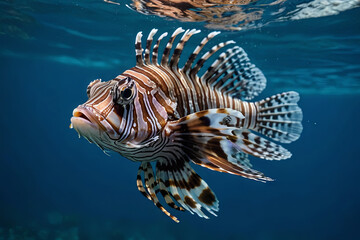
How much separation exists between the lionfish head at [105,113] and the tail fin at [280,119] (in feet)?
5.66

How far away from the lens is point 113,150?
2.25 meters

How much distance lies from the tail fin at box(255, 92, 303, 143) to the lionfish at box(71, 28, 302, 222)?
0.25 metres

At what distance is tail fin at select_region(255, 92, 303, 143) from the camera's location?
128 inches

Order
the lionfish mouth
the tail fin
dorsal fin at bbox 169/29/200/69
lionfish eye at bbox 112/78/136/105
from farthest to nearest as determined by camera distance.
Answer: the tail fin
dorsal fin at bbox 169/29/200/69
lionfish eye at bbox 112/78/136/105
the lionfish mouth

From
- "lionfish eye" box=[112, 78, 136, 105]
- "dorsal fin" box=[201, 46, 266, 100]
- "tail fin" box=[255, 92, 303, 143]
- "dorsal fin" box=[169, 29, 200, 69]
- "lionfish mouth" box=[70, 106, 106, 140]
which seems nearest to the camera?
"lionfish mouth" box=[70, 106, 106, 140]

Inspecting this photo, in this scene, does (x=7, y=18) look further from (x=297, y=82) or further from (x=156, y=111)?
(x=297, y=82)

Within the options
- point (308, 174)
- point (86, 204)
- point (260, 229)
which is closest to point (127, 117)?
point (260, 229)

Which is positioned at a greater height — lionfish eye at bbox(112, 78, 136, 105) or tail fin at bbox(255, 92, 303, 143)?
lionfish eye at bbox(112, 78, 136, 105)

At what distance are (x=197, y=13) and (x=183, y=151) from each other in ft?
27.4

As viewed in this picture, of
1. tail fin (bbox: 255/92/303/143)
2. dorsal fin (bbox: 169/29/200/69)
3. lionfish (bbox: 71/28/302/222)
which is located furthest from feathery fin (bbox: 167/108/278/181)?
tail fin (bbox: 255/92/303/143)

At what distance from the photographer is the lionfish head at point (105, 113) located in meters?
1.91

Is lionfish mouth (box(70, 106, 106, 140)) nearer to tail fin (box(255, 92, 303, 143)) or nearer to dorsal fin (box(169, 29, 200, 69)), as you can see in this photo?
dorsal fin (box(169, 29, 200, 69))

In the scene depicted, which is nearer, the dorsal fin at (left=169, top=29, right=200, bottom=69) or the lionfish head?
the lionfish head

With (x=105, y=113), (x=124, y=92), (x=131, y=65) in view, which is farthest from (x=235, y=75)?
(x=131, y=65)
